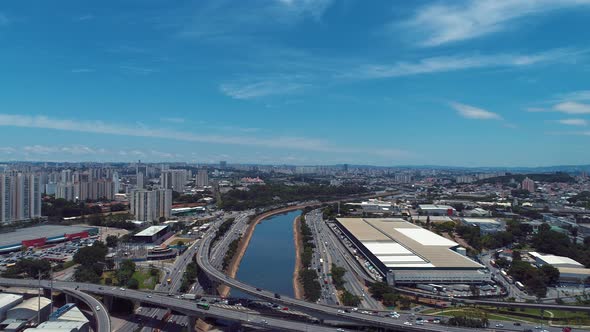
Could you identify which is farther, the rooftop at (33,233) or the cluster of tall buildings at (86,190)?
A: the cluster of tall buildings at (86,190)

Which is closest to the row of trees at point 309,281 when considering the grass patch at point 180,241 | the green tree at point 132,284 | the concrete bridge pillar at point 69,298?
the green tree at point 132,284

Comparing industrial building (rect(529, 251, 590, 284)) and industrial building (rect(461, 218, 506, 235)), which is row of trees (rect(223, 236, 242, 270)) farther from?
industrial building (rect(461, 218, 506, 235))

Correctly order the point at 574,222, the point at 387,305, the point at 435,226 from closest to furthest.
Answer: the point at 387,305 < the point at 435,226 < the point at 574,222

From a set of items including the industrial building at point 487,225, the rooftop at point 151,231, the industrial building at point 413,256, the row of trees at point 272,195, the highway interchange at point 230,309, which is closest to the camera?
the highway interchange at point 230,309

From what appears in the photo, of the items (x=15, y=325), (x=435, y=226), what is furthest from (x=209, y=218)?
(x=15, y=325)

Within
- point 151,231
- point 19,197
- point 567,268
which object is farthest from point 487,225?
point 19,197

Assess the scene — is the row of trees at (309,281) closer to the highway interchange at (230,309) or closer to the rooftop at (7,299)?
the highway interchange at (230,309)

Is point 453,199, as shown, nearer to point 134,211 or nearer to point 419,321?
point 134,211
